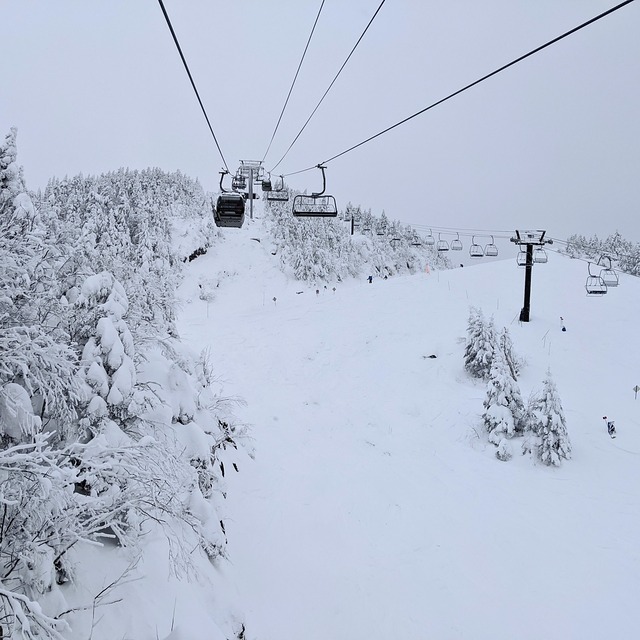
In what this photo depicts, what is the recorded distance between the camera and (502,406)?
13141 millimetres

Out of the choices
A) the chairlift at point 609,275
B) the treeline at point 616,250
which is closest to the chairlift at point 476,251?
the chairlift at point 609,275

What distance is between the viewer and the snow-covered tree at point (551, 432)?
11820 mm

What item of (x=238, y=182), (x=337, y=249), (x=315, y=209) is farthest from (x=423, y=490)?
(x=337, y=249)

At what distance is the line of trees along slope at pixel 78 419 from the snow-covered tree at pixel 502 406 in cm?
875

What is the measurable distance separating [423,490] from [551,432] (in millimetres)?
4187

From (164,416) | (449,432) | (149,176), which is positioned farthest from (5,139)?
(149,176)

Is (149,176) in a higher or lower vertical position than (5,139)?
higher

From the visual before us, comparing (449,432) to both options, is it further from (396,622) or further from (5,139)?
(5,139)

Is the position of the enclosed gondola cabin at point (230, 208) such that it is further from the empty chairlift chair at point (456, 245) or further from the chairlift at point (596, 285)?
the empty chairlift chair at point (456, 245)

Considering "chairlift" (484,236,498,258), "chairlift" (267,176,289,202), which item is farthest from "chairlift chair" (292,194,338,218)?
"chairlift" (484,236,498,258)

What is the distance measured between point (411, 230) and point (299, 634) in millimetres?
77961

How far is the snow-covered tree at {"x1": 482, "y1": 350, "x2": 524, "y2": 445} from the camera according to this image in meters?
12.9

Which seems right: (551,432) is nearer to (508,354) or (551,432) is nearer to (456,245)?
(508,354)

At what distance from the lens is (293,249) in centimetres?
4866
